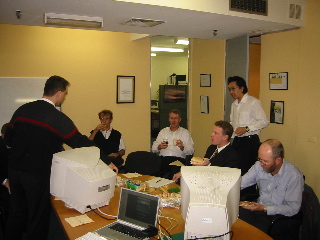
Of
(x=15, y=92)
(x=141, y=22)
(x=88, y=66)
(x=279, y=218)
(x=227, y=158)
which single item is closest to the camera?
(x=279, y=218)

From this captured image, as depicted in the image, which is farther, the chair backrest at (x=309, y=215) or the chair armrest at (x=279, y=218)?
the chair backrest at (x=309, y=215)

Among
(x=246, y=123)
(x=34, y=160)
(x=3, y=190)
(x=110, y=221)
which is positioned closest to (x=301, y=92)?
(x=246, y=123)

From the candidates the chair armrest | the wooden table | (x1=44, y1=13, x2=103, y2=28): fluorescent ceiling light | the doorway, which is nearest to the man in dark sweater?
the wooden table

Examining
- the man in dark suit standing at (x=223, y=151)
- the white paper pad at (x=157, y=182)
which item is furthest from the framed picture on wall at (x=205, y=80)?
the white paper pad at (x=157, y=182)

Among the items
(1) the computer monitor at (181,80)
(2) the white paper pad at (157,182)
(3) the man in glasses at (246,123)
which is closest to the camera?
(2) the white paper pad at (157,182)

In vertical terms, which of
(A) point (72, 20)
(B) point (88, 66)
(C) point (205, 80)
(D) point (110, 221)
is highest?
(A) point (72, 20)

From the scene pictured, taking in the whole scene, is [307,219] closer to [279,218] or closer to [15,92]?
[279,218]

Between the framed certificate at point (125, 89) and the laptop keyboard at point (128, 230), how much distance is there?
3.55 m

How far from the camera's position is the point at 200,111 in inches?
247

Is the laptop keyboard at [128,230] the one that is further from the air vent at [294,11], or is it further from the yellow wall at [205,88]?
the yellow wall at [205,88]

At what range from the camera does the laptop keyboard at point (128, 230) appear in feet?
6.83

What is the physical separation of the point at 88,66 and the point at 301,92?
130 inches

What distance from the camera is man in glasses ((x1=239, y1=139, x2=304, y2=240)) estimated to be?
8.80 ft

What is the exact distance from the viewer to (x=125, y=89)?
18.5 feet
